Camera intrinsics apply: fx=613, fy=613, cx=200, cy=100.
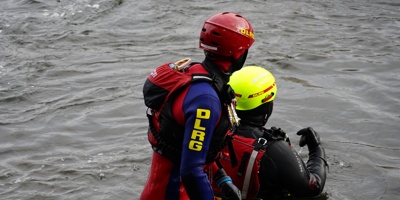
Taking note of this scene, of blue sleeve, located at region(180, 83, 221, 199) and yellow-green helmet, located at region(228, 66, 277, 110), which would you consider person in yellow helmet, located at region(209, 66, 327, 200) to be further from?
blue sleeve, located at region(180, 83, 221, 199)

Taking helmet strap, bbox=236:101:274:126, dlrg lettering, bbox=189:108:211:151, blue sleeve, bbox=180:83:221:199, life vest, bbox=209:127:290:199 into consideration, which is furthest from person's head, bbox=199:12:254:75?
helmet strap, bbox=236:101:274:126

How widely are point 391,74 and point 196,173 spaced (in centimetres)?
768

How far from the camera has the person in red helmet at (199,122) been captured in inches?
147

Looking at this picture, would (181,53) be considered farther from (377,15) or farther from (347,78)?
(377,15)

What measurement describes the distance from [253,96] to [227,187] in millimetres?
1288

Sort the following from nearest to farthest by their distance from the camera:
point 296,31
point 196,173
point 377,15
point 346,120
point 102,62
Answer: point 196,173 → point 346,120 → point 102,62 → point 296,31 → point 377,15

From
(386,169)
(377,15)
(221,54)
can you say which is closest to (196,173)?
(221,54)

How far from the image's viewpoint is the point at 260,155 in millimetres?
4809

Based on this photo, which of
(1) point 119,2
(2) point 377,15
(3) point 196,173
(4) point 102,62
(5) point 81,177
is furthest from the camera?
(1) point 119,2

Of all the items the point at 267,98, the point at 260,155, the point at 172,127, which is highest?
the point at 172,127

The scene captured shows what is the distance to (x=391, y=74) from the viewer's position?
1062 cm

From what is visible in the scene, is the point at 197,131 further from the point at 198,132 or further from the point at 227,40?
the point at 227,40

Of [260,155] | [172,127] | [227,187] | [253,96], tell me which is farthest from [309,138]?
[172,127]

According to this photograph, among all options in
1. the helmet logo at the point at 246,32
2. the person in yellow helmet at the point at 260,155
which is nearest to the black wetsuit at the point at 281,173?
the person in yellow helmet at the point at 260,155
